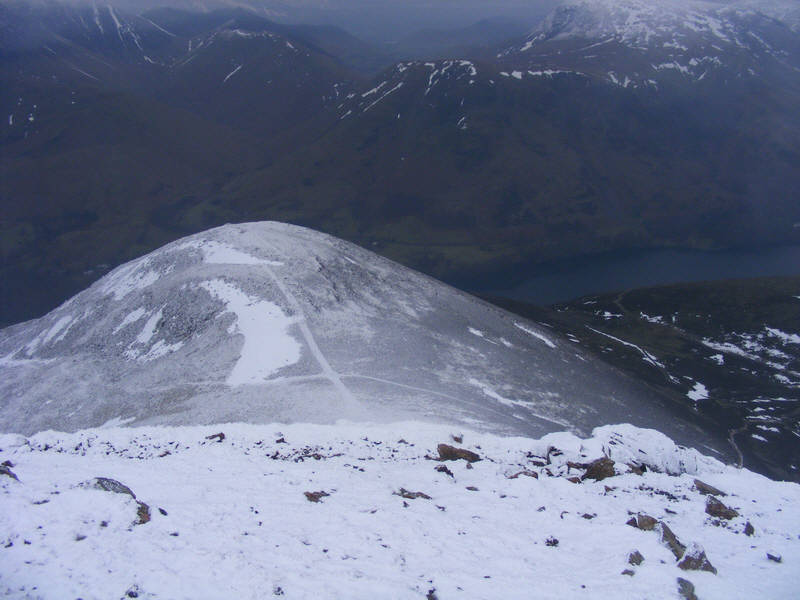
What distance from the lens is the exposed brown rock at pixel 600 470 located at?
961 inches

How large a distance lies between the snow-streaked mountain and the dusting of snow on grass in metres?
0.17

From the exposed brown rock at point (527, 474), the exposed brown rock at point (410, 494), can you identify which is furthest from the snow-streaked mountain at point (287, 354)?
the exposed brown rock at point (410, 494)

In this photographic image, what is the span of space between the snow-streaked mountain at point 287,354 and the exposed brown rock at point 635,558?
73.3 ft

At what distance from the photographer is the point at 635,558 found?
16.8 m

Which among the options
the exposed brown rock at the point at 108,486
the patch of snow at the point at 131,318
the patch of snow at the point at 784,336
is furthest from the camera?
the patch of snow at the point at 784,336

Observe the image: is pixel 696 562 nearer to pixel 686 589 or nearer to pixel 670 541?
pixel 670 541

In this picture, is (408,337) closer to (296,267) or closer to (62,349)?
(296,267)

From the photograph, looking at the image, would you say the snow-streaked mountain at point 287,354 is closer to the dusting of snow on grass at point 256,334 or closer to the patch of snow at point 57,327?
the dusting of snow on grass at point 256,334

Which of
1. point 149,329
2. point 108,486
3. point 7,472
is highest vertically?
point 108,486

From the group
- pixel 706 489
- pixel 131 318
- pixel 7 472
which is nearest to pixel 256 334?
pixel 131 318

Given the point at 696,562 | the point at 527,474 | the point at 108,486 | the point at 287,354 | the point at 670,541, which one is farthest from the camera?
the point at 287,354

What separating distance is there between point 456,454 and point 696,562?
11.6m

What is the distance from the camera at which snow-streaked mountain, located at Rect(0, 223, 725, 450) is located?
43250mm

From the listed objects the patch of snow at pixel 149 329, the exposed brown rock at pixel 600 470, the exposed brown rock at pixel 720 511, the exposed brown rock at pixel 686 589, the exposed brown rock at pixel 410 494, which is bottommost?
the patch of snow at pixel 149 329
